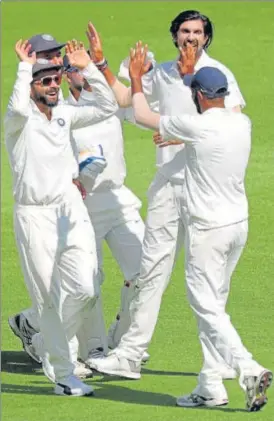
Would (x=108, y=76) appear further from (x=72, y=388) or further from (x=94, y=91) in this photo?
(x=72, y=388)

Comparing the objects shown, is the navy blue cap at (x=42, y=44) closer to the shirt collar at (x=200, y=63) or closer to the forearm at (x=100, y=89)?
the forearm at (x=100, y=89)

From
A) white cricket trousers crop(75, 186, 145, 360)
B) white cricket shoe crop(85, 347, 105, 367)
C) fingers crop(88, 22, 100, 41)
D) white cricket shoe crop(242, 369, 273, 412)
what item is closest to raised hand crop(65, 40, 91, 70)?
fingers crop(88, 22, 100, 41)

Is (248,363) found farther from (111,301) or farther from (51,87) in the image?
(111,301)

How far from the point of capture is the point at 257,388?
9820mm

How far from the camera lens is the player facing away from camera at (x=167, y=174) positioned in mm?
11062

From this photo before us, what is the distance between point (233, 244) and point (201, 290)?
37 cm

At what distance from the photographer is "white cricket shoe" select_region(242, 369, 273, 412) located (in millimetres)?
9797

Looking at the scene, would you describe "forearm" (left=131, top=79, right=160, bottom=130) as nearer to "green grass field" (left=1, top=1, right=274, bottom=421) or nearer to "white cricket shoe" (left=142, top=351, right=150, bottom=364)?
"green grass field" (left=1, top=1, right=274, bottom=421)

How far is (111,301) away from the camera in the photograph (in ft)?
44.2

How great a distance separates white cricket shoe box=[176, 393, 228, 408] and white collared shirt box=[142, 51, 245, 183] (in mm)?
1608

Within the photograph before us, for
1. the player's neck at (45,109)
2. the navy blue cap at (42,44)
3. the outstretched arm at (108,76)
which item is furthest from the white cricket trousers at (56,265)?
the navy blue cap at (42,44)

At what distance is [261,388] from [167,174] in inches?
77.5

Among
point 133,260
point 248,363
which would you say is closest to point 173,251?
point 133,260

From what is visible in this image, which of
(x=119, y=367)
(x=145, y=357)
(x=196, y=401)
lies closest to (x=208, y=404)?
(x=196, y=401)
